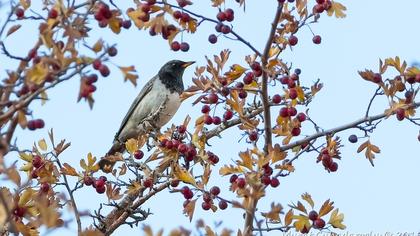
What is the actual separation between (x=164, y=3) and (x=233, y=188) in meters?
0.92

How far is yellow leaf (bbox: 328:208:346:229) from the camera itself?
14.4 ft

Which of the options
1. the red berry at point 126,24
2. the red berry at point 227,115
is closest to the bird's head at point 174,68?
the red berry at point 227,115

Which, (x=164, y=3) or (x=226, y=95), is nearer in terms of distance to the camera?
(x=164, y=3)

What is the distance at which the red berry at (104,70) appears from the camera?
318cm

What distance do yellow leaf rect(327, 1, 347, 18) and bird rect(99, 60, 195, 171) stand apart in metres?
4.52

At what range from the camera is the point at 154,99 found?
32.0 feet

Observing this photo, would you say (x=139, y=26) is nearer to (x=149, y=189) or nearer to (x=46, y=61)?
(x=46, y=61)

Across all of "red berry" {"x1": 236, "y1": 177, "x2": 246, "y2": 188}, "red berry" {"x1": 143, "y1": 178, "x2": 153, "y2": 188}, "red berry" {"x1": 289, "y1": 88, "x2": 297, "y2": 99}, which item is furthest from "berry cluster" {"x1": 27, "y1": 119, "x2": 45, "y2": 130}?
"red berry" {"x1": 143, "y1": 178, "x2": 153, "y2": 188}

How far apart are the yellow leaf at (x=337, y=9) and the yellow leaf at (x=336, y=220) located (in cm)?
109

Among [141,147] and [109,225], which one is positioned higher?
[141,147]

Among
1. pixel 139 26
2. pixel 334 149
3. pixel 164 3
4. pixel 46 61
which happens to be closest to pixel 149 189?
pixel 334 149

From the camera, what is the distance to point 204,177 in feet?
15.0

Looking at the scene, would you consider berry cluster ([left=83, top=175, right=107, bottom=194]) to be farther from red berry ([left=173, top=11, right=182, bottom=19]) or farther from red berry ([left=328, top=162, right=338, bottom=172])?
red berry ([left=328, top=162, right=338, bottom=172])

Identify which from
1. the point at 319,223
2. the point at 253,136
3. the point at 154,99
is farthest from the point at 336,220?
the point at 154,99
